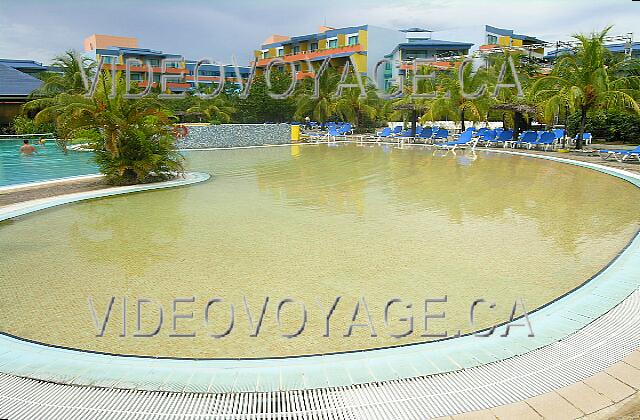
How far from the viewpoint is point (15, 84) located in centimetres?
2975

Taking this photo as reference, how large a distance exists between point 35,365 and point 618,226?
7182 mm

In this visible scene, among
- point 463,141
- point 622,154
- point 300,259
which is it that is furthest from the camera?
point 463,141

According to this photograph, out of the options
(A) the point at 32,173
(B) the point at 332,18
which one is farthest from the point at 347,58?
(A) the point at 32,173

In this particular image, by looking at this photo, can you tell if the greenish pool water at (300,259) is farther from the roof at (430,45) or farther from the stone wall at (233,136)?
the roof at (430,45)

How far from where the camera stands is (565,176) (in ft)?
40.6

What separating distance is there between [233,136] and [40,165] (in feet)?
30.4

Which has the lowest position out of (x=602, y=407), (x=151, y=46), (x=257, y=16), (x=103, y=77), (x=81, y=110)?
(x=602, y=407)

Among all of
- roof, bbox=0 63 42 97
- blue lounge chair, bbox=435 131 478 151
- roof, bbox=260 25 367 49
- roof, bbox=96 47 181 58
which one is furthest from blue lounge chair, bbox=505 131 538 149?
roof, bbox=96 47 181 58

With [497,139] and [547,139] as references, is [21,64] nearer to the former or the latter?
[497,139]

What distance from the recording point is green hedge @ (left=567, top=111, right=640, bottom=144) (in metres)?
22.2

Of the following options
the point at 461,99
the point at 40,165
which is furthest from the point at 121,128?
the point at 461,99

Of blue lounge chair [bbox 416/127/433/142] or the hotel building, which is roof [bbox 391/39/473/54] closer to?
the hotel building

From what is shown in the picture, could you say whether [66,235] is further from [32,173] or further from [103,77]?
[32,173]

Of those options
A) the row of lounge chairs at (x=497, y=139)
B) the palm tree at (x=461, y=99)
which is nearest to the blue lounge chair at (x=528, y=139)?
the row of lounge chairs at (x=497, y=139)
